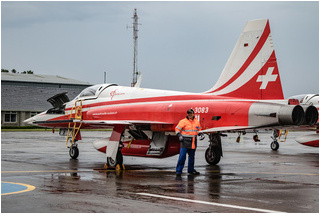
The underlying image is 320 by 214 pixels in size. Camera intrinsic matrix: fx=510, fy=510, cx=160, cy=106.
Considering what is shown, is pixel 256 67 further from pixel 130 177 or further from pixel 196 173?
pixel 130 177

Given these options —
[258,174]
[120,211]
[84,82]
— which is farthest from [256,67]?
[84,82]

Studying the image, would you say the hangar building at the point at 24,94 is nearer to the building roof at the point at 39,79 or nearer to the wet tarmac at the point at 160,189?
the building roof at the point at 39,79

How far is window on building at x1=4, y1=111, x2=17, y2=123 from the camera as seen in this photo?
72.6 metres

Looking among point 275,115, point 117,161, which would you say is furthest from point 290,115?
point 117,161

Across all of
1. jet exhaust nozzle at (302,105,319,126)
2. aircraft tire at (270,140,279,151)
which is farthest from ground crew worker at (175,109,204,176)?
aircraft tire at (270,140,279,151)

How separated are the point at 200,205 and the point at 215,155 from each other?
899 centimetres

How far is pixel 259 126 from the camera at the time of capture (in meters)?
14.1

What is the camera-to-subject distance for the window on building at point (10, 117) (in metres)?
72.6

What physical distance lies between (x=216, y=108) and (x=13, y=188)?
22.5ft

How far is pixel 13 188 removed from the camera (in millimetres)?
10586

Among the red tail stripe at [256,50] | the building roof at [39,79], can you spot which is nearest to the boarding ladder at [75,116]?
the red tail stripe at [256,50]

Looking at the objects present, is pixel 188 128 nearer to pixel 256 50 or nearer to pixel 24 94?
pixel 256 50

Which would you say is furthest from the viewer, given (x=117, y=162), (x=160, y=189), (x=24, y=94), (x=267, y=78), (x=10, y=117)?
(x=24, y=94)

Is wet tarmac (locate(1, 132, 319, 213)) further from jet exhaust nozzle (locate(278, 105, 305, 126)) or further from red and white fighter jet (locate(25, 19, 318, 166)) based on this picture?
jet exhaust nozzle (locate(278, 105, 305, 126))
